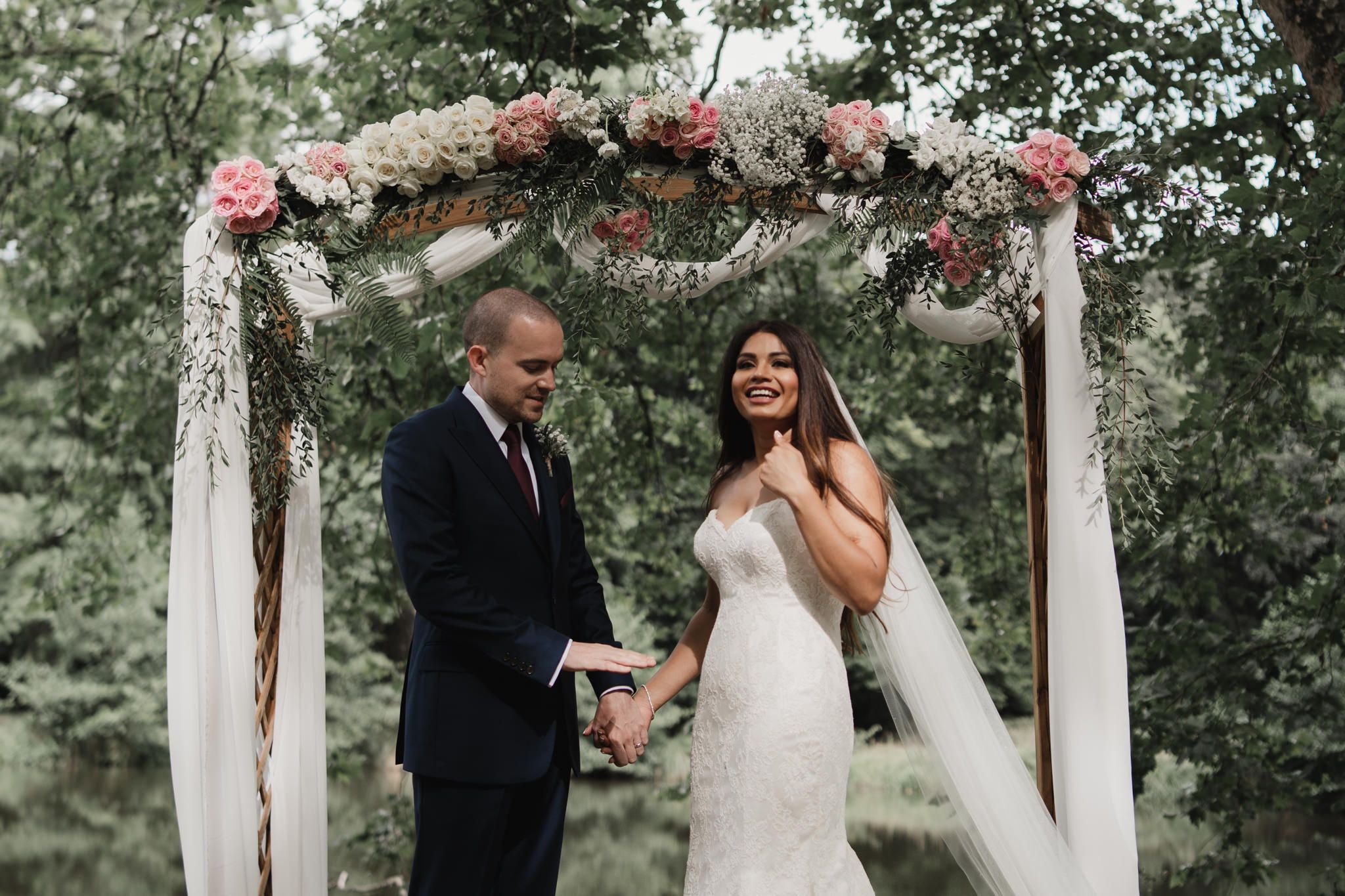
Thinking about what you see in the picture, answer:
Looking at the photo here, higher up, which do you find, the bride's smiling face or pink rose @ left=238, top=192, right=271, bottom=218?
pink rose @ left=238, top=192, right=271, bottom=218

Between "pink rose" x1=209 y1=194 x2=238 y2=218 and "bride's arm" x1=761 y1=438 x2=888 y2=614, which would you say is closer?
"bride's arm" x1=761 y1=438 x2=888 y2=614

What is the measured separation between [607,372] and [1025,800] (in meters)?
4.49

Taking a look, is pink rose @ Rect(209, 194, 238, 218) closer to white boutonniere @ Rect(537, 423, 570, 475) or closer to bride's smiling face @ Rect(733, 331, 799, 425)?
white boutonniere @ Rect(537, 423, 570, 475)

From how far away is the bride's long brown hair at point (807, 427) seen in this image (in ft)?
10.2

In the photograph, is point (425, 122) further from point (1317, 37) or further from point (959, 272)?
point (1317, 37)

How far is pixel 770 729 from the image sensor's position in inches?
119

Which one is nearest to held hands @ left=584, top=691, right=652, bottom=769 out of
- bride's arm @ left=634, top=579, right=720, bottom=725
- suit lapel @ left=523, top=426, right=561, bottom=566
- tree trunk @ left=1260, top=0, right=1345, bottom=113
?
bride's arm @ left=634, top=579, right=720, bottom=725

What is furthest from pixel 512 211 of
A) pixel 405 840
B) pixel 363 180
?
pixel 405 840

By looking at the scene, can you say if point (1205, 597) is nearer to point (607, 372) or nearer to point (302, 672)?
point (607, 372)

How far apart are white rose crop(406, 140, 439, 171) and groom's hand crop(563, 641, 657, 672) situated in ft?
4.73

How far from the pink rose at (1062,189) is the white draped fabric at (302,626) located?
0.08 meters

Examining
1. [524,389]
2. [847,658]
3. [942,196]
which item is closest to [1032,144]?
[942,196]

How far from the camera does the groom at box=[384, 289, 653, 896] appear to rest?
2996 mm

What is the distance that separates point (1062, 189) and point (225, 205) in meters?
2.31
